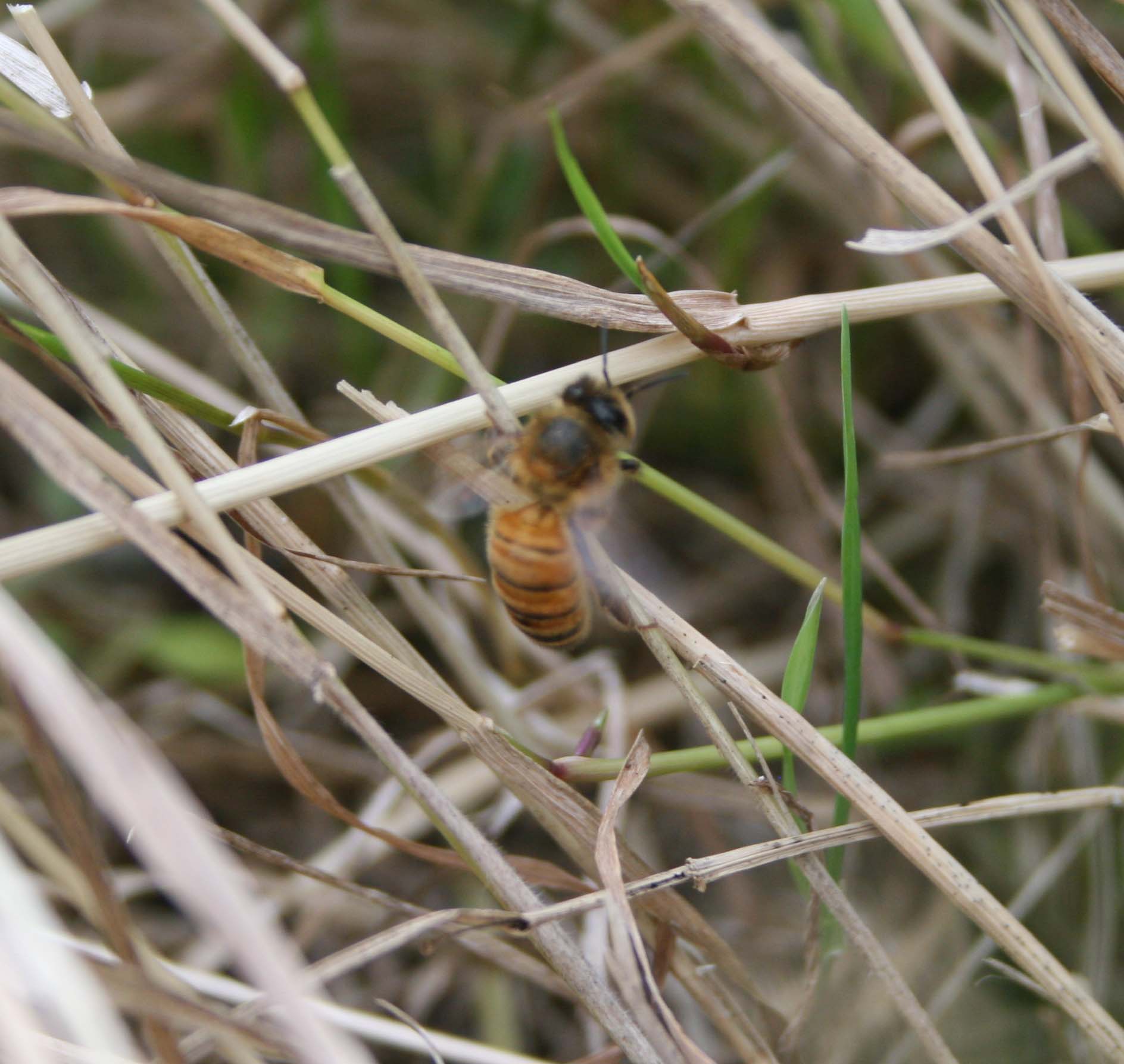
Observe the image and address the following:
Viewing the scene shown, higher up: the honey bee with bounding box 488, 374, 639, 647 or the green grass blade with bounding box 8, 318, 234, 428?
the green grass blade with bounding box 8, 318, 234, 428

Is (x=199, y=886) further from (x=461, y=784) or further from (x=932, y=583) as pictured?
(x=932, y=583)

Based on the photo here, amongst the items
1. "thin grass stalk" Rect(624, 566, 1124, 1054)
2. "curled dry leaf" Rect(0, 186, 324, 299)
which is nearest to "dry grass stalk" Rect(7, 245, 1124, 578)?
"curled dry leaf" Rect(0, 186, 324, 299)

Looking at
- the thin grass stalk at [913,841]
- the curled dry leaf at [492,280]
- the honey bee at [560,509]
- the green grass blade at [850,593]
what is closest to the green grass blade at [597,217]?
the curled dry leaf at [492,280]

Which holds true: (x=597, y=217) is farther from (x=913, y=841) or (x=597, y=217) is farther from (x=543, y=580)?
(x=913, y=841)

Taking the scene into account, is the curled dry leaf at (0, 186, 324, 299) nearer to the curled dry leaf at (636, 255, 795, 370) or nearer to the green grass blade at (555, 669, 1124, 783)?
the curled dry leaf at (636, 255, 795, 370)

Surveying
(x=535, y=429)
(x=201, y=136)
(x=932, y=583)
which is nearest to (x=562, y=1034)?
(x=535, y=429)
